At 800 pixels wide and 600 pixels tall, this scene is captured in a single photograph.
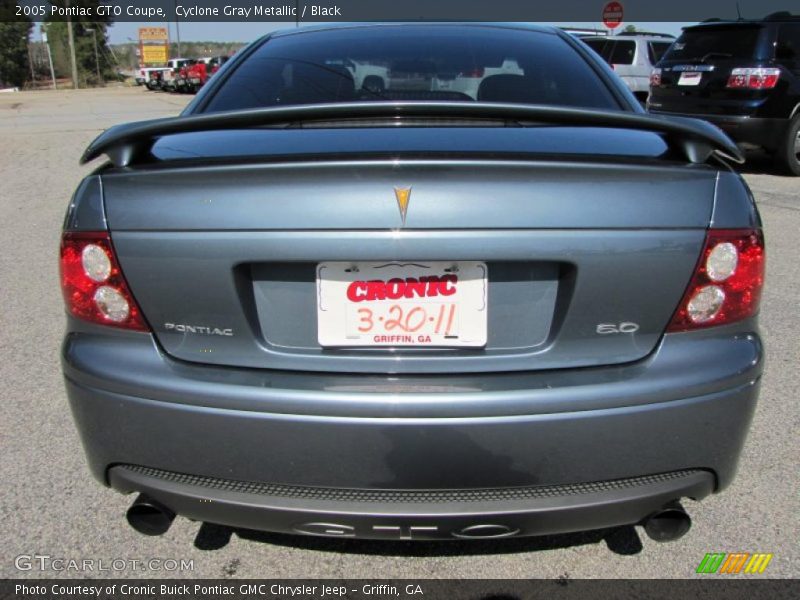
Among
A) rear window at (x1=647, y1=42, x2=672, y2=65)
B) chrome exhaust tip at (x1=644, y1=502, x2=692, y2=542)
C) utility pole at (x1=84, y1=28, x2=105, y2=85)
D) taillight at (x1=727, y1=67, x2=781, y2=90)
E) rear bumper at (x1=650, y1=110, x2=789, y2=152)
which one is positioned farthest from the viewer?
utility pole at (x1=84, y1=28, x2=105, y2=85)

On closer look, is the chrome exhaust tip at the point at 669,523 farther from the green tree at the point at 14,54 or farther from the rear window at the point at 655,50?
the green tree at the point at 14,54

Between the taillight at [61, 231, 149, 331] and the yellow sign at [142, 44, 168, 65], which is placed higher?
the taillight at [61, 231, 149, 331]

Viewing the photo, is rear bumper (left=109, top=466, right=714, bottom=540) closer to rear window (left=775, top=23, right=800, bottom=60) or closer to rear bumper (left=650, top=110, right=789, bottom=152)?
rear bumper (left=650, top=110, right=789, bottom=152)

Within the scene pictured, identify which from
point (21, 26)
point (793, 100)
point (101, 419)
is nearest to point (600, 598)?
point (101, 419)

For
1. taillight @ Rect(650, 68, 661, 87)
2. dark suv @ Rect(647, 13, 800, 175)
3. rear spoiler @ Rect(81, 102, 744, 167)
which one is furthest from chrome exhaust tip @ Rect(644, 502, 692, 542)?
taillight @ Rect(650, 68, 661, 87)

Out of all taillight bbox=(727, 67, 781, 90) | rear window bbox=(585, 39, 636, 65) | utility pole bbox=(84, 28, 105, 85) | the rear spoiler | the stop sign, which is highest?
the stop sign

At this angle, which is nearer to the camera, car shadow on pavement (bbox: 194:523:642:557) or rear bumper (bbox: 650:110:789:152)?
car shadow on pavement (bbox: 194:523:642:557)

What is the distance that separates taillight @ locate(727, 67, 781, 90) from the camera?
8.48m

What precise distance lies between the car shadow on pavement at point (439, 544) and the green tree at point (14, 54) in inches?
2095

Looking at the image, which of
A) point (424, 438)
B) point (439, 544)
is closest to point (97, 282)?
point (424, 438)

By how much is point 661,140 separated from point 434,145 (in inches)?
26.0

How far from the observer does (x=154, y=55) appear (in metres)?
53.3

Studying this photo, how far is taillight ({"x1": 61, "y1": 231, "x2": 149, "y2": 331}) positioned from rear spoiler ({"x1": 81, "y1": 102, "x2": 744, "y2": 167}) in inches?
9.0

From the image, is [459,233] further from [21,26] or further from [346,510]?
[21,26]
